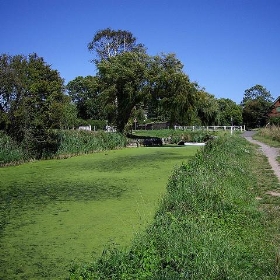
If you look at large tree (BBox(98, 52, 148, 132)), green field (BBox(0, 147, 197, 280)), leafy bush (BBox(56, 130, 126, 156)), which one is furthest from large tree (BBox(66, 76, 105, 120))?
green field (BBox(0, 147, 197, 280))

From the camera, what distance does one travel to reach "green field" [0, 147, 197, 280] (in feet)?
16.0

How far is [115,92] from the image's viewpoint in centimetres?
3130

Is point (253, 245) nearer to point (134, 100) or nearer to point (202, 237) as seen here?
point (202, 237)

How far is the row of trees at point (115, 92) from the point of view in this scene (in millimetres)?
16953

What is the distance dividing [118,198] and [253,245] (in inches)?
171

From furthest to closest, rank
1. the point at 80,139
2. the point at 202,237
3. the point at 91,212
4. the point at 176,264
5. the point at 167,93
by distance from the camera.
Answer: the point at 167,93 < the point at 80,139 < the point at 91,212 < the point at 202,237 < the point at 176,264

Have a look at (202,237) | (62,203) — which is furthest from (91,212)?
(202,237)

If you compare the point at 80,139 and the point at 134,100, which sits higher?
the point at 134,100

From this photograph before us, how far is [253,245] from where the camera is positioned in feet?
15.6

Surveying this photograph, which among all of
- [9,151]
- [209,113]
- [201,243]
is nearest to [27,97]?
[9,151]

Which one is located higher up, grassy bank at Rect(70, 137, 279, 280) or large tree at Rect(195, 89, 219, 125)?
large tree at Rect(195, 89, 219, 125)

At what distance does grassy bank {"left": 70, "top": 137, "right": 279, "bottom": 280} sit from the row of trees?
11.6m

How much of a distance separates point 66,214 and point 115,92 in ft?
80.6

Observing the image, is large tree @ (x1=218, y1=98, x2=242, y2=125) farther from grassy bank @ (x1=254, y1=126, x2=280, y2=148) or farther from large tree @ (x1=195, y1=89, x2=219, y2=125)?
grassy bank @ (x1=254, y1=126, x2=280, y2=148)
